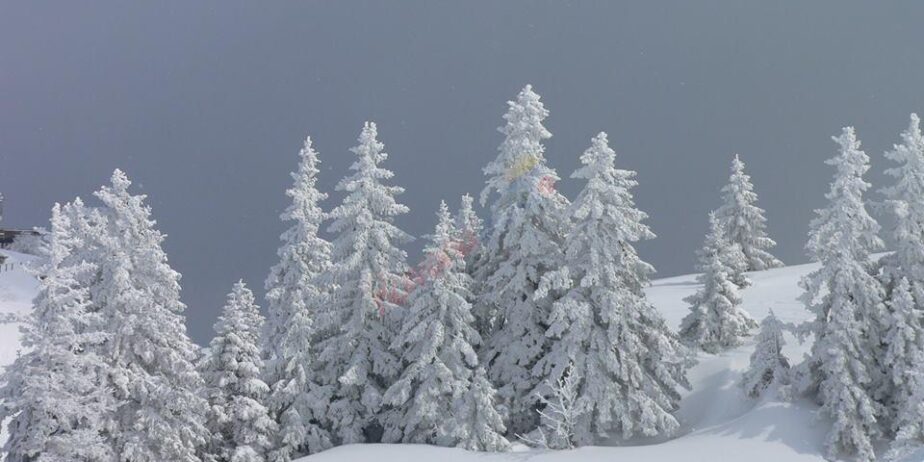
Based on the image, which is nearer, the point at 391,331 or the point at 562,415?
the point at 562,415

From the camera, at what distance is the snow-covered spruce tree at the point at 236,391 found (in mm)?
31859

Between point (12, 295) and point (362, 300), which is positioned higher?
point (12, 295)

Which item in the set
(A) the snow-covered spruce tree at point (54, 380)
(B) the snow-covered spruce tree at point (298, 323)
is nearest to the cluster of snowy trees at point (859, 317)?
(B) the snow-covered spruce tree at point (298, 323)

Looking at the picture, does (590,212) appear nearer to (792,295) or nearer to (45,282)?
(45,282)

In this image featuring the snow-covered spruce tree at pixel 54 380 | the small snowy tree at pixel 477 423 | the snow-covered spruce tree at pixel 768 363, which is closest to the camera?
the snow-covered spruce tree at pixel 54 380

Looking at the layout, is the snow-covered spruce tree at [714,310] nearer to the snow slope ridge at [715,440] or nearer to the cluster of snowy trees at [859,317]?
the snow slope ridge at [715,440]

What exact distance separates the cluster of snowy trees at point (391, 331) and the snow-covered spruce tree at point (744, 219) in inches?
1105

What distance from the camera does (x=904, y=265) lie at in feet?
106

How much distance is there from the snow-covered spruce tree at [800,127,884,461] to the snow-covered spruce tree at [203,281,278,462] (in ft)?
76.4

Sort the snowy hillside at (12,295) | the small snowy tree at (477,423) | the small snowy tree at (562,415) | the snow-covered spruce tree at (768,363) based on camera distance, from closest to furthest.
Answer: the small snowy tree at (562,415) → the small snowy tree at (477,423) → the snow-covered spruce tree at (768,363) → the snowy hillside at (12,295)

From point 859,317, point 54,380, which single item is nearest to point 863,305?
point 859,317

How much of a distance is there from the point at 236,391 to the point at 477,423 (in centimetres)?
1097

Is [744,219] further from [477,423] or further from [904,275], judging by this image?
[477,423]

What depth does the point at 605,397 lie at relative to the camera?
31141 mm
